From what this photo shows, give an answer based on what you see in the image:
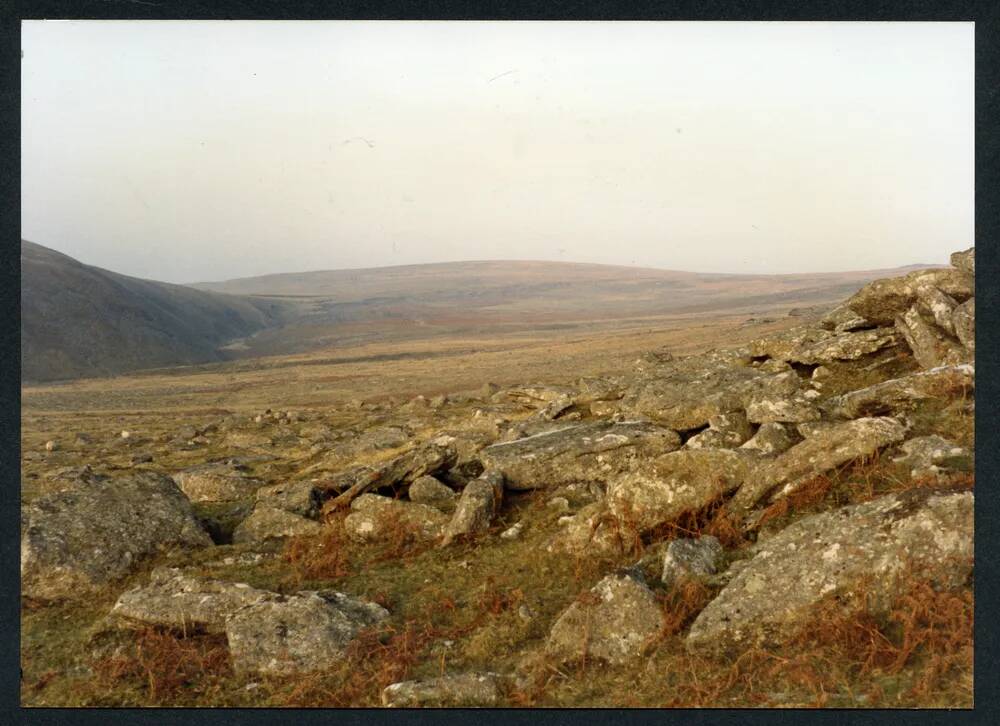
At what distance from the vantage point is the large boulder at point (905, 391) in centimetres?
1046

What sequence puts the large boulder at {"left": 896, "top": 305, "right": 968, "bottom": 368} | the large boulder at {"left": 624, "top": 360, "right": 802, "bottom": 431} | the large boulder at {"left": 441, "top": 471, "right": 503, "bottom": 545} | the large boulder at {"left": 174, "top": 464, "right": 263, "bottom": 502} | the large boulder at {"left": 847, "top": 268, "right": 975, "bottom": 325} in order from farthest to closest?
1. the large boulder at {"left": 174, "top": 464, "right": 263, "bottom": 502}
2. the large boulder at {"left": 847, "top": 268, "right": 975, "bottom": 325}
3. the large boulder at {"left": 624, "top": 360, "right": 802, "bottom": 431}
4. the large boulder at {"left": 896, "top": 305, "right": 968, "bottom": 368}
5. the large boulder at {"left": 441, "top": 471, "right": 503, "bottom": 545}

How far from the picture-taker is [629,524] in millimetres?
9617

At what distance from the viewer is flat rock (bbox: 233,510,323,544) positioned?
11.8m

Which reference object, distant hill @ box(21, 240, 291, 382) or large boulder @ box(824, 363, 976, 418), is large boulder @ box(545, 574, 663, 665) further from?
distant hill @ box(21, 240, 291, 382)

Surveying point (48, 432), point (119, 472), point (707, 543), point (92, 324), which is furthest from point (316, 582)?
point (92, 324)


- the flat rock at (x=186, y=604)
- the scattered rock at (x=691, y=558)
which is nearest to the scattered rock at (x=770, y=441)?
the scattered rock at (x=691, y=558)

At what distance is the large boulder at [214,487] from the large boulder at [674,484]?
339 inches

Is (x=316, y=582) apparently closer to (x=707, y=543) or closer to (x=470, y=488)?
(x=470, y=488)

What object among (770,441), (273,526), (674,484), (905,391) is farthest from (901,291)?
(273,526)

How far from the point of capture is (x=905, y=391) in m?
10.7

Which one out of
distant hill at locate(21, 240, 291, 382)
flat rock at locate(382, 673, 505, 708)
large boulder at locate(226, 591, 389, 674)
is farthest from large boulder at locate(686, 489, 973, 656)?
distant hill at locate(21, 240, 291, 382)

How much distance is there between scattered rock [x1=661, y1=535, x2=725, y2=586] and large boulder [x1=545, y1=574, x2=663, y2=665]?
1.74 feet

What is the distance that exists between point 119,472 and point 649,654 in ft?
61.6

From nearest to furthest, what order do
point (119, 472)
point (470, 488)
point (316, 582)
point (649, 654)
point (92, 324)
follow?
point (649, 654) < point (316, 582) < point (470, 488) < point (119, 472) < point (92, 324)
